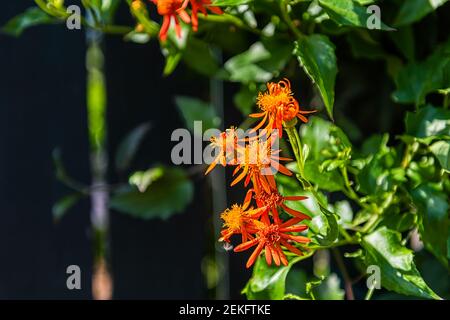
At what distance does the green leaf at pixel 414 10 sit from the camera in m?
0.83

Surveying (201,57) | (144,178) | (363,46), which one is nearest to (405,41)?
(363,46)

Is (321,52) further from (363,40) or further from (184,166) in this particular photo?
(184,166)

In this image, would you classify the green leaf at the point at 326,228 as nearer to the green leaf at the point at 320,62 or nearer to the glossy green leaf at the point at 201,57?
the green leaf at the point at 320,62

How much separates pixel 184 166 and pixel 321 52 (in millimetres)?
416

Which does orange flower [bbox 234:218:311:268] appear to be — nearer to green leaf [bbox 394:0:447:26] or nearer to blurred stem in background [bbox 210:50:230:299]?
green leaf [bbox 394:0:447:26]

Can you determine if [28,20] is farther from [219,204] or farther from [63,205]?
[219,204]

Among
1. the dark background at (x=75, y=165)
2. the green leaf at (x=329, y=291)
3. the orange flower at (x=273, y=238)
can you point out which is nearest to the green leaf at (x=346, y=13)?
the orange flower at (x=273, y=238)

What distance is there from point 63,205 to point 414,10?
59 cm

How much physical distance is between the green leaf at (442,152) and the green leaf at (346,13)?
6.0 inches

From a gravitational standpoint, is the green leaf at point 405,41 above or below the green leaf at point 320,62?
above

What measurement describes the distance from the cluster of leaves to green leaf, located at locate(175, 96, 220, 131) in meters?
0.08

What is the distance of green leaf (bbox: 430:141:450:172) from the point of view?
756 mm

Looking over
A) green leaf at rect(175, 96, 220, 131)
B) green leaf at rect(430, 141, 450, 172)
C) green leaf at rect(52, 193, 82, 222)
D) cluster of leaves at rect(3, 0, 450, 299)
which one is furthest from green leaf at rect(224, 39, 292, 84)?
green leaf at rect(52, 193, 82, 222)
